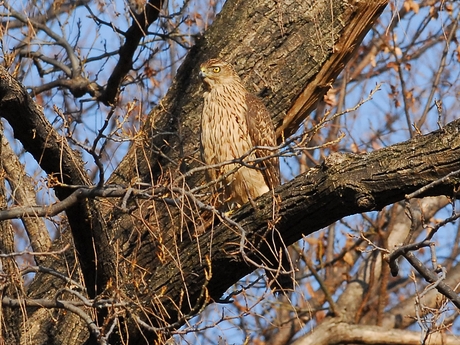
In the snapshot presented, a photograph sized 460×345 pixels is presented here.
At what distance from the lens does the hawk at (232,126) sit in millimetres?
5445

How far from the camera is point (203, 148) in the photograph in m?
5.47

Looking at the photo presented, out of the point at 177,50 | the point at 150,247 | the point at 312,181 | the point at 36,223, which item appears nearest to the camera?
the point at 312,181

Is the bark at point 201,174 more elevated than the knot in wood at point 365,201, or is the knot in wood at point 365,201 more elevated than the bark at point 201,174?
the bark at point 201,174

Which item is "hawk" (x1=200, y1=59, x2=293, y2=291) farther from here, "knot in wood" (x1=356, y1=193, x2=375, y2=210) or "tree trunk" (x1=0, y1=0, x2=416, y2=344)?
"knot in wood" (x1=356, y1=193, x2=375, y2=210)

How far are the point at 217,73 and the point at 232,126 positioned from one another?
1.25 feet

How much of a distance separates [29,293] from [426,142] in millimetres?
2816

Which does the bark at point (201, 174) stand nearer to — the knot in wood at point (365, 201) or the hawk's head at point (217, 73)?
the knot in wood at point (365, 201)

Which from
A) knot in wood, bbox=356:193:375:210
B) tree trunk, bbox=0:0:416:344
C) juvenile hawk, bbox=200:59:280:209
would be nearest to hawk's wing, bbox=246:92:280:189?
juvenile hawk, bbox=200:59:280:209

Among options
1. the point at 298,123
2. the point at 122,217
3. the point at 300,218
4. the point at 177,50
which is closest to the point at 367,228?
the point at 177,50

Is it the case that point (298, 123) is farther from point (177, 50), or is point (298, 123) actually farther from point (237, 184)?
point (177, 50)

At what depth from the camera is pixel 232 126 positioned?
5.61 metres

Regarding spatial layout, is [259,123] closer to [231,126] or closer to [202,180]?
[231,126]

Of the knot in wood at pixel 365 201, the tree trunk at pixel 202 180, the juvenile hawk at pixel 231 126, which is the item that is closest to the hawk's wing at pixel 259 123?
the juvenile hawk at pixel 231 126

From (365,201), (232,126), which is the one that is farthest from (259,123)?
(365,201)
